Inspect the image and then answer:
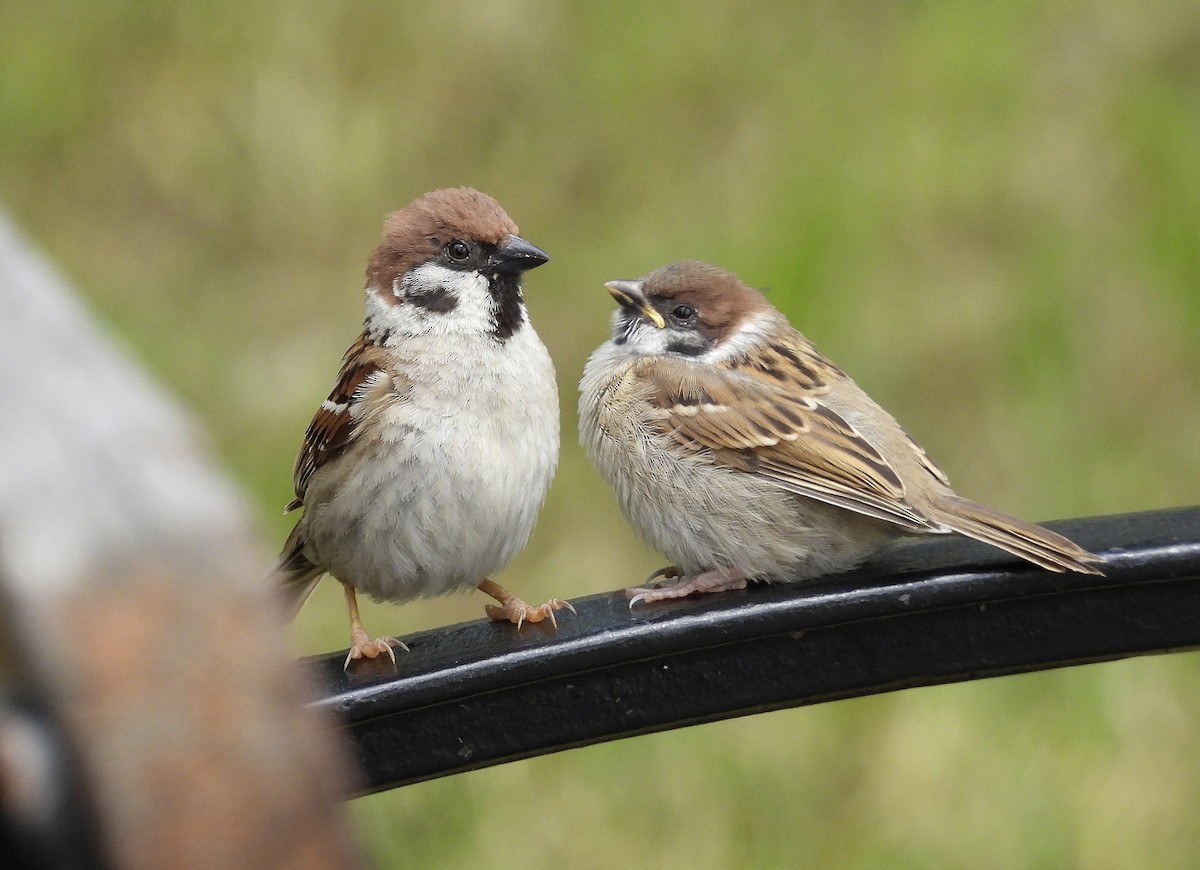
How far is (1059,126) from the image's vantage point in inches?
175

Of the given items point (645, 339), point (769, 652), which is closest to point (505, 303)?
point (645, 339)

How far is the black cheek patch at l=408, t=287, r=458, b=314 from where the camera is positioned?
2371 millimetres

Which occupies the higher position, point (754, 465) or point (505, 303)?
point (505, 303)

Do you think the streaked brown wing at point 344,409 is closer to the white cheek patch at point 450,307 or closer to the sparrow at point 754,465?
the white cheek patch at point 450,307

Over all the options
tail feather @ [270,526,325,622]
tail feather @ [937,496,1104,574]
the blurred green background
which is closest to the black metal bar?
tail feather @ [937,496,1104,574]

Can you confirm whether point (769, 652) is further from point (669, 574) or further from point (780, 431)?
point (669, 574)

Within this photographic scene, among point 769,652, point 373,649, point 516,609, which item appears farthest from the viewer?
point 516,609

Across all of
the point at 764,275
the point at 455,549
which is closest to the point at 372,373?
the point at 455,549

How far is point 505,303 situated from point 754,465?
434mm

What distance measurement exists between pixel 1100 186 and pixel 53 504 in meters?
4.14

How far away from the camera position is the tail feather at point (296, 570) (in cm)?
258

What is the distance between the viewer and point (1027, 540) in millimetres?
1667

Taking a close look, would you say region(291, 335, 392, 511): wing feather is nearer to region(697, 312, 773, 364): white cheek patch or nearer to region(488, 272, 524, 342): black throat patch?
region(488, 272, 524, 342): black throat patch

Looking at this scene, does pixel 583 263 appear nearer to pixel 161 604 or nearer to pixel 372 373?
pixel 372 373
